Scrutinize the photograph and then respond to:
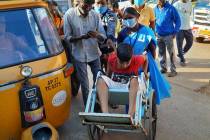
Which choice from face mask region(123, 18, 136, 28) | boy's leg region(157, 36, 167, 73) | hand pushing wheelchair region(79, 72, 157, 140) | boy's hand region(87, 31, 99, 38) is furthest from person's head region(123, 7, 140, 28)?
boy's leg region(157, 36, 167, 73)

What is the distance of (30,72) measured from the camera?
4695mm

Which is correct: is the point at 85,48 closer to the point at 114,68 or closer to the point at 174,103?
the point at 114,68

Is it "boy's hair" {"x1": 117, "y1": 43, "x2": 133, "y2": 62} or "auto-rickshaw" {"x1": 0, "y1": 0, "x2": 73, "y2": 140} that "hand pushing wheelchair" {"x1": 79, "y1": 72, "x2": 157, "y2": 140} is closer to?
"boy's hair" {"x1": 117, "y1": 43, "x2": 133, "y2": 62}

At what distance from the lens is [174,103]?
705cm

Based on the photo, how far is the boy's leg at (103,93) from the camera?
472cm

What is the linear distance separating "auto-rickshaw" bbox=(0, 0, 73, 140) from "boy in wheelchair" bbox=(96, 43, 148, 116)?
62cm

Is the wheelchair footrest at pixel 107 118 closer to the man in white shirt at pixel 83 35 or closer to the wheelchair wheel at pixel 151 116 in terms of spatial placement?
the wheelchair wheel at pixel 151 116

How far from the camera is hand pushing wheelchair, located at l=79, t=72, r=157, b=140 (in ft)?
14.1

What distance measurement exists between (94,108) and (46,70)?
0.78 m

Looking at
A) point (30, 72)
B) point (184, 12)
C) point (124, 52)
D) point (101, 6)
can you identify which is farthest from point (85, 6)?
point (184, 12)

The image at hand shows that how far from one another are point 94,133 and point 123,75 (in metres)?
0.84

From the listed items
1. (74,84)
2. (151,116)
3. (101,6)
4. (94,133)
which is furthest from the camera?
(101,6)

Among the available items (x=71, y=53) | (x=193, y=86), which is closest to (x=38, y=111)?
(x=71, y=53)

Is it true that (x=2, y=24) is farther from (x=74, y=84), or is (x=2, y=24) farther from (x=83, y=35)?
(x=74, y=84)
